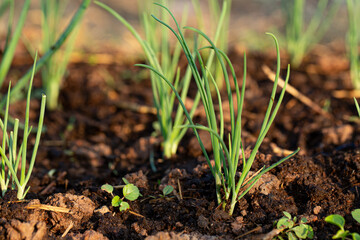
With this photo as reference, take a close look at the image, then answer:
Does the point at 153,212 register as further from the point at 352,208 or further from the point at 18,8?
the point at 18,8

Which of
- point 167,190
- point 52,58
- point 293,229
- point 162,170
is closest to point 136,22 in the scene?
point 52,58

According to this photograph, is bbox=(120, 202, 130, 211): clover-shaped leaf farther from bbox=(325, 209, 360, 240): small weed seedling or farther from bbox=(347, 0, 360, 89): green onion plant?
bbox=(347, 0, 360, 89): green onion plant

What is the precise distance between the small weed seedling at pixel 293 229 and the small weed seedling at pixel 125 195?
0.44 meters

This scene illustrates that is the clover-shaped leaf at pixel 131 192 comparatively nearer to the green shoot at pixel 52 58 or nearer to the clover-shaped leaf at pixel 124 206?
the clover-shaped leaf at pixel 124 206

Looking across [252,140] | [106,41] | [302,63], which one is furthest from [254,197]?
[106,41]

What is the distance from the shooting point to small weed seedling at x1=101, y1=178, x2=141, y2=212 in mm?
1141

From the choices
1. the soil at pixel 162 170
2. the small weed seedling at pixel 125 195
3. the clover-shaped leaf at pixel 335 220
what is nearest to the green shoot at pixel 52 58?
the soil at pixel 162 170

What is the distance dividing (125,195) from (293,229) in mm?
505

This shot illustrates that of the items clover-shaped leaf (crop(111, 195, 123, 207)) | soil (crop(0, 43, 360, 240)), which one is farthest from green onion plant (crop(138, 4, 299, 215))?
clover-shaped leaf (crop(111, 195, 123, 207))

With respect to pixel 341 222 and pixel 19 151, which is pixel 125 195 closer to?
pixel 19 151

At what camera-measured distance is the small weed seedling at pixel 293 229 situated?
3.36 ft

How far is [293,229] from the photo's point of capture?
1.03 m

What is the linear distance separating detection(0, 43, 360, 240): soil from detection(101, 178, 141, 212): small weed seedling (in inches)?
1.2

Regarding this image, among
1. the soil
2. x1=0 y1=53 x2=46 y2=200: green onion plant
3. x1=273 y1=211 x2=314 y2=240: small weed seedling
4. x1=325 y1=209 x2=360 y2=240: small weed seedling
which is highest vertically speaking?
x1=0 y1=53 x2=46 y2=200: green onion plant
